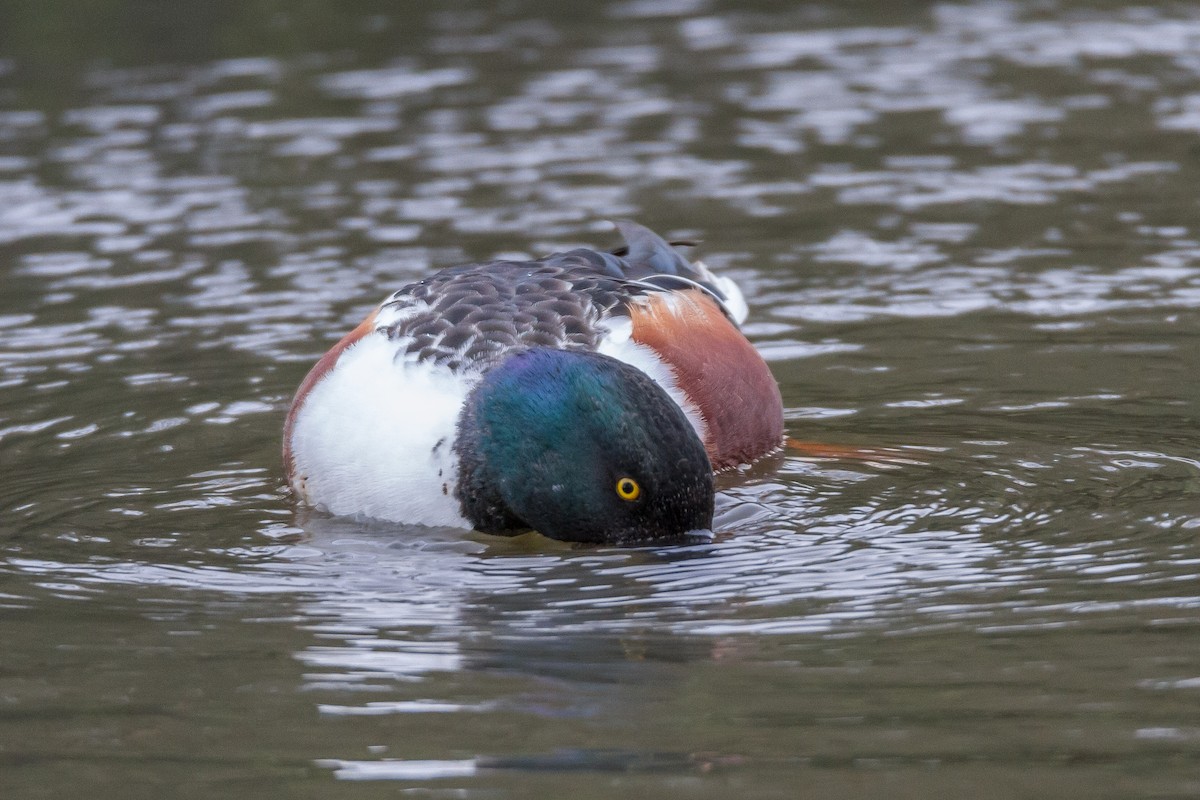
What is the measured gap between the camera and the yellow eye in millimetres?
5957

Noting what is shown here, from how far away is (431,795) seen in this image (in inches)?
168

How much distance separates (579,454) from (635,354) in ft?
3.16

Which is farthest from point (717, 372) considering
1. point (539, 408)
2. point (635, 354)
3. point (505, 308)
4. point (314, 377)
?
point (314, 377)

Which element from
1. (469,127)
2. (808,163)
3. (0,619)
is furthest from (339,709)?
(469,127)

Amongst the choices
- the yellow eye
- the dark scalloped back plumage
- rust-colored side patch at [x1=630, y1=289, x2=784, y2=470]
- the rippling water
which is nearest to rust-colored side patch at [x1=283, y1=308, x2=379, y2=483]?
the dark scalloped back plumage

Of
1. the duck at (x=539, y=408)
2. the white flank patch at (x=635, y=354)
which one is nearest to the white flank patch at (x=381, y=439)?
the duck at (x=539, y=408)

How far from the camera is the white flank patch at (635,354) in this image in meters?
6.86

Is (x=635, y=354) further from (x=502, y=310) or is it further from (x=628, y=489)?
(x=628, y=489)

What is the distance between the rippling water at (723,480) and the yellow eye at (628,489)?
0.21 meters

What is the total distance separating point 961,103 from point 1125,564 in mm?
8986

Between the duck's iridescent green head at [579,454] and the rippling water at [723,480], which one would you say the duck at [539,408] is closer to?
the duck's iridescent green head at [579,454]

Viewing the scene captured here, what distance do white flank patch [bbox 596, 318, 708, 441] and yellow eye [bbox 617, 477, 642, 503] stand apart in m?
0.93

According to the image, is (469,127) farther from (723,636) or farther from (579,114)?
(723,636)

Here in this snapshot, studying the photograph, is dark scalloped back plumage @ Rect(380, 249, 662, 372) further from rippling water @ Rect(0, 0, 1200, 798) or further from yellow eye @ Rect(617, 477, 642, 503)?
yellow eye @ Rect(617, 477, 642, 503)
